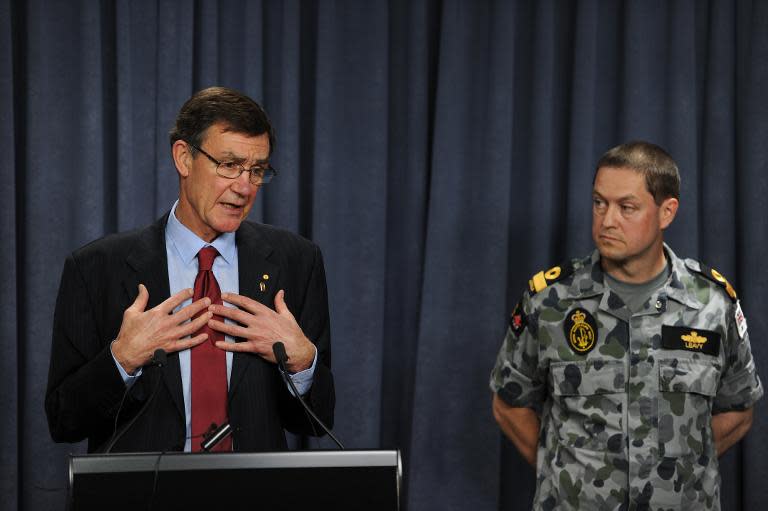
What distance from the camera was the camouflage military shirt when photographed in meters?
2.31

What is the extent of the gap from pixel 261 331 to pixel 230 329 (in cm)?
6

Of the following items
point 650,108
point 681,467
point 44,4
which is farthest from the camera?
point 650,108

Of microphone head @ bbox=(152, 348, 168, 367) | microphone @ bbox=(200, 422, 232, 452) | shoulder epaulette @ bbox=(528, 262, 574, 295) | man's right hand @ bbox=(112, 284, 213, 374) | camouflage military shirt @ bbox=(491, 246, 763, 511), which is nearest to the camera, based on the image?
microphone @ bbox=(200, 422, 232, 452)

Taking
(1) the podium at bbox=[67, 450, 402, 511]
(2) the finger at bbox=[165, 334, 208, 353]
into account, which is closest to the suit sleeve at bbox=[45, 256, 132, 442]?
(2) the finger at bbox=[165, 334, 208, 353]

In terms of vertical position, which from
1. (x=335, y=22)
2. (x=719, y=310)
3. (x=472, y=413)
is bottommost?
(x=472, y=413)

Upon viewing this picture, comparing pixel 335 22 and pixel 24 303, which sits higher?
pixel 335 22

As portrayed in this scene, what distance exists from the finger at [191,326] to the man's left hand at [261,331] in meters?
0.03

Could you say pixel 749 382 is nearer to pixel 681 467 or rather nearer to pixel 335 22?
pixel 681 467

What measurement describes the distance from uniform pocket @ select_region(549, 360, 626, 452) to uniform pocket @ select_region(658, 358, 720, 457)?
0.36 feet

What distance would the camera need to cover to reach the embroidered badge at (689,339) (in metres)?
2.36

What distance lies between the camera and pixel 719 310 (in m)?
2.41

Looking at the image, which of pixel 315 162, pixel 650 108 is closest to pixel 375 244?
pixel 315 162

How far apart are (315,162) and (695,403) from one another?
1474mm

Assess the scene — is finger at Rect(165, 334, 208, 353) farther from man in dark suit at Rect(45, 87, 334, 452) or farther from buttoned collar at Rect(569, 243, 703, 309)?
buttoned collar at Rect(569, 243, 703, 309)
